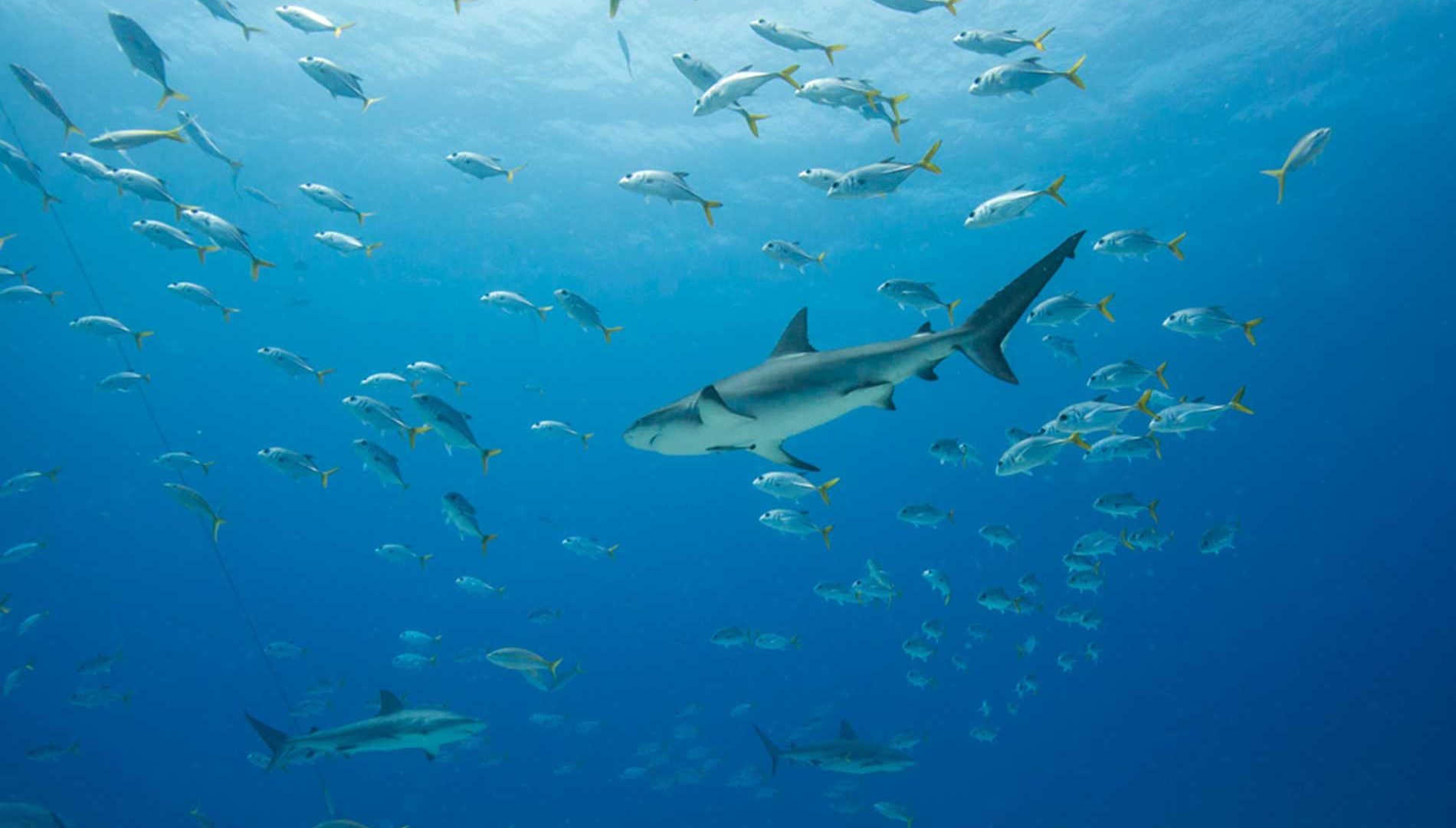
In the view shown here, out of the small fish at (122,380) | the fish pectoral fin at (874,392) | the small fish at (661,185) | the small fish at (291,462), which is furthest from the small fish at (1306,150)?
the small fish at (122,380)

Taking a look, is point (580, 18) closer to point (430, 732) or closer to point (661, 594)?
point (430, 732)

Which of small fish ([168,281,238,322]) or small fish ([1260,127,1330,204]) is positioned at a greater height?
small fish ([1260,127,1330,204])

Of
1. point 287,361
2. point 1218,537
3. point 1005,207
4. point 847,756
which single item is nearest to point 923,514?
point 847,756

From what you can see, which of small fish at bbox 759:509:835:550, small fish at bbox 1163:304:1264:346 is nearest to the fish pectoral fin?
small fish at bbox 759:509:835:550

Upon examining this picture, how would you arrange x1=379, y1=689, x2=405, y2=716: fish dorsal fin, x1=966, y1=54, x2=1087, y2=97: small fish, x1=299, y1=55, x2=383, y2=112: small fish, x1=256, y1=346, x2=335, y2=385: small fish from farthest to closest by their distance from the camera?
x1=256, y1=346, x2=335, y2=385: small fish < x1=299, y1=55, x2=383, y2=112: small fish < x1=966, y1=54, x2=1087, y2=97: small fish < x1=379, y1=689, x2=405, y2=716: fish dorsal fin

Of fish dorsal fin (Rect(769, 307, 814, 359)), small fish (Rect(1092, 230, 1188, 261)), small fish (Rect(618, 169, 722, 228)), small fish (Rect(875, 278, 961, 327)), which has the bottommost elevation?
small fish (Rect(875, 278, 961, 327))

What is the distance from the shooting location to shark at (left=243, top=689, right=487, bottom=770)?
5488 mm

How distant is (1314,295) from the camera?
35.2m

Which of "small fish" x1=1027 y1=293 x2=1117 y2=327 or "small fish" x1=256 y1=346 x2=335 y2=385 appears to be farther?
"small fish" x1=256 y1=346 x2=335 y2=385

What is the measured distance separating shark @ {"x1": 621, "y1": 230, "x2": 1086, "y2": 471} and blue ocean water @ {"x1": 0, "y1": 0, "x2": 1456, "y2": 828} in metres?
16.9

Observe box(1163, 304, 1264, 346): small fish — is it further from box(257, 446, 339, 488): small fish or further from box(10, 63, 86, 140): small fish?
box(10, 63, 86, 140): small fish

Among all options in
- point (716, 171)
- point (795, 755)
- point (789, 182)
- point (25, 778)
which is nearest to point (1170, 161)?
point (789, 182)

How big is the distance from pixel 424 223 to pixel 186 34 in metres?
10.0

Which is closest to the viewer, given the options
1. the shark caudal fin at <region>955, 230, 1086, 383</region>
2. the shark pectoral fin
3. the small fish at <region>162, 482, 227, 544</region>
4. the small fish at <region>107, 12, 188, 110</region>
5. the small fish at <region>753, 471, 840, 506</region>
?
the shark caudal fin at <region>955, 230, 1086, 383</region>
